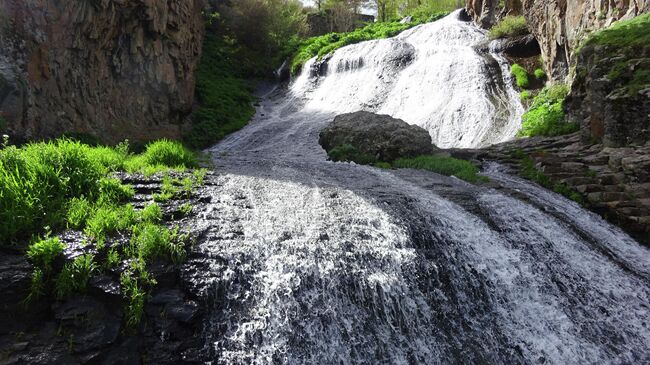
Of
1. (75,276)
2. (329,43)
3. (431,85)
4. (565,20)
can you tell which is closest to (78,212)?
(75,276)

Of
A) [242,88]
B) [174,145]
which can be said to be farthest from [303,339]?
[242,88]

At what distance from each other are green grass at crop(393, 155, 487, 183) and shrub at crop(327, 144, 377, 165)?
0.91 metres

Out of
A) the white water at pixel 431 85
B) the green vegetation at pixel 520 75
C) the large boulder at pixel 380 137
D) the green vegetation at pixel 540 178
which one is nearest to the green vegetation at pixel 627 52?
the green vegetation at pixel 540 178

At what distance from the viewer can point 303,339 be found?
4.36 metres

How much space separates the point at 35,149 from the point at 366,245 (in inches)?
197

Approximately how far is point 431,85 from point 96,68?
48.1 feet

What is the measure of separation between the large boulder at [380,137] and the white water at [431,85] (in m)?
3.45

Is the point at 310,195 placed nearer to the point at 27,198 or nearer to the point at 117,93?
the point at 27,198

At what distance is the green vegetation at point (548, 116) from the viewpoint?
1261 centimetres

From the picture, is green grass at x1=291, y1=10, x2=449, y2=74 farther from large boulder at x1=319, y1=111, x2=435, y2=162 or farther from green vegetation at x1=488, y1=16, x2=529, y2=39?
large boulder at x1=319, y1=111, x2=435, y2=162

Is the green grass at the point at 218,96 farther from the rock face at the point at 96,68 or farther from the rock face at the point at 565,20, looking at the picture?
the rock face at the point at 565,20

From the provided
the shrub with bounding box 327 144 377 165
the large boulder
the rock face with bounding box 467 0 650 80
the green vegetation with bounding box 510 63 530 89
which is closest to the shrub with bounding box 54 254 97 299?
the shrub with bounding box 327 144 377 165

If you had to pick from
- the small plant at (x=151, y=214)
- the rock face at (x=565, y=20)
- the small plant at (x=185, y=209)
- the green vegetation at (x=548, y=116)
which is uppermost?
the rock face at (x=565, y=20)

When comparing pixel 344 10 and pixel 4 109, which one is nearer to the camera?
pixel 4 109
